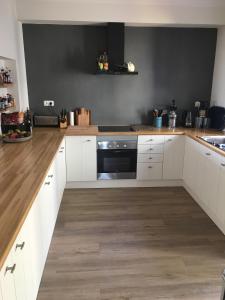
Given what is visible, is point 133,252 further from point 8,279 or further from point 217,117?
point 217,117

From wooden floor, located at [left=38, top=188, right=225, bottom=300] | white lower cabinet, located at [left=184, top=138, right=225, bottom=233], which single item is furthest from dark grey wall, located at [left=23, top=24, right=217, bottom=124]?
wooden floor, located at [left=38, top=188, right=225, bottom=300]

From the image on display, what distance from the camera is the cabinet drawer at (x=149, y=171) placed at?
374cm

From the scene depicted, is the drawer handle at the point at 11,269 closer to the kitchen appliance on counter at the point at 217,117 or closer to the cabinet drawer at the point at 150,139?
the cabinet drawer at the point at 150,139

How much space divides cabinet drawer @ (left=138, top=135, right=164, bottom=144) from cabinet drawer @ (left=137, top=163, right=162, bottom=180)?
0.33 metres

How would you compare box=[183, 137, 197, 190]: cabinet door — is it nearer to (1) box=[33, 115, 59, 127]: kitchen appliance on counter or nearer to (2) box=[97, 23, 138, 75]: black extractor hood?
(2) box=[97, 23, 138, 75]: black extractor hood

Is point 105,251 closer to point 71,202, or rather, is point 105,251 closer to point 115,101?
point 71,202

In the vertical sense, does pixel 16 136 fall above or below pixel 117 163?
above

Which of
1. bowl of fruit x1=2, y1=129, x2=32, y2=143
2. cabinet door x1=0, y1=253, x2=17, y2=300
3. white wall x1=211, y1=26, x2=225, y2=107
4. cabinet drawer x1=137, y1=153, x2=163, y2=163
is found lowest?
cabinet drawer x1=137, y1=153, x2=163, y2=163

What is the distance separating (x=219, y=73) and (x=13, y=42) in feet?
9.48

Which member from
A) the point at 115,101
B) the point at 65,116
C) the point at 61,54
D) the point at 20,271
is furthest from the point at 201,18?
the point at 20,271

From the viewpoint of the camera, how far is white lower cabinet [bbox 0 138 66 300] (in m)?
1.19

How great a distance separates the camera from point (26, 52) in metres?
3.73

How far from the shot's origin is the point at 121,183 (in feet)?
12.6

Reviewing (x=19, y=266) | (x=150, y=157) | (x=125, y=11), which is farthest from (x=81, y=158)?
(x=19, y=266)
